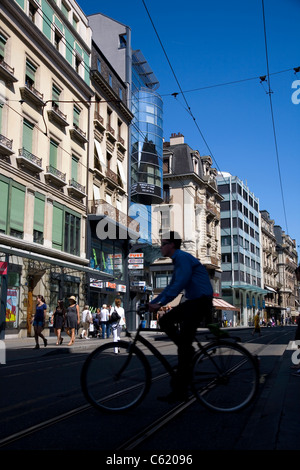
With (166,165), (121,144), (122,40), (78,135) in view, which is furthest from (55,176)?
(166,165)

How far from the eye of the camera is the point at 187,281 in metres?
4.80

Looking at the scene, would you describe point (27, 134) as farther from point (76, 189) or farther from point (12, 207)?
point (76, 189)

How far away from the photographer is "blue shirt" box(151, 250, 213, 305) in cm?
479

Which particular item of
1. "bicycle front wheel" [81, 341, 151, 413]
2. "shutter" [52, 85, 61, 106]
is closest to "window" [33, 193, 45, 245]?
"shutter" [52, 85, 61, 106]

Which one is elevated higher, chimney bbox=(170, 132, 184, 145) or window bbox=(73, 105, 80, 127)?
chimney bbox=(170, 132, 184, 145)

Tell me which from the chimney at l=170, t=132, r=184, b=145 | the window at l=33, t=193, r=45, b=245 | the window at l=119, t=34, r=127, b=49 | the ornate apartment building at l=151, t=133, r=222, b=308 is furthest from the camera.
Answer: the chimney at l=170, t=132, r=184, b=145

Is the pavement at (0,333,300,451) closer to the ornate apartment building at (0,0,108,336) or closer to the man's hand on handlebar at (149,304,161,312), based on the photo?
the man's hand on handlebar at (149,304,161,312)

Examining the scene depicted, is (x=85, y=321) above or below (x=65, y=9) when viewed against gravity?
below

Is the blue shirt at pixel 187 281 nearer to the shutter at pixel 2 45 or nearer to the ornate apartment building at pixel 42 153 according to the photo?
the ornate apartment building at pixel 42 153

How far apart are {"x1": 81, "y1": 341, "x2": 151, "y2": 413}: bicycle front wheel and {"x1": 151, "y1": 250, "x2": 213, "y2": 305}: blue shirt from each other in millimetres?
668

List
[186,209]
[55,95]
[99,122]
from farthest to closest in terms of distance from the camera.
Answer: [186,209] → [99,122] → [55,95]

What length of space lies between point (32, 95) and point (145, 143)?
17.4 metres

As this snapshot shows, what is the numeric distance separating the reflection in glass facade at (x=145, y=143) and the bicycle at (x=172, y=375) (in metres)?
32.7
